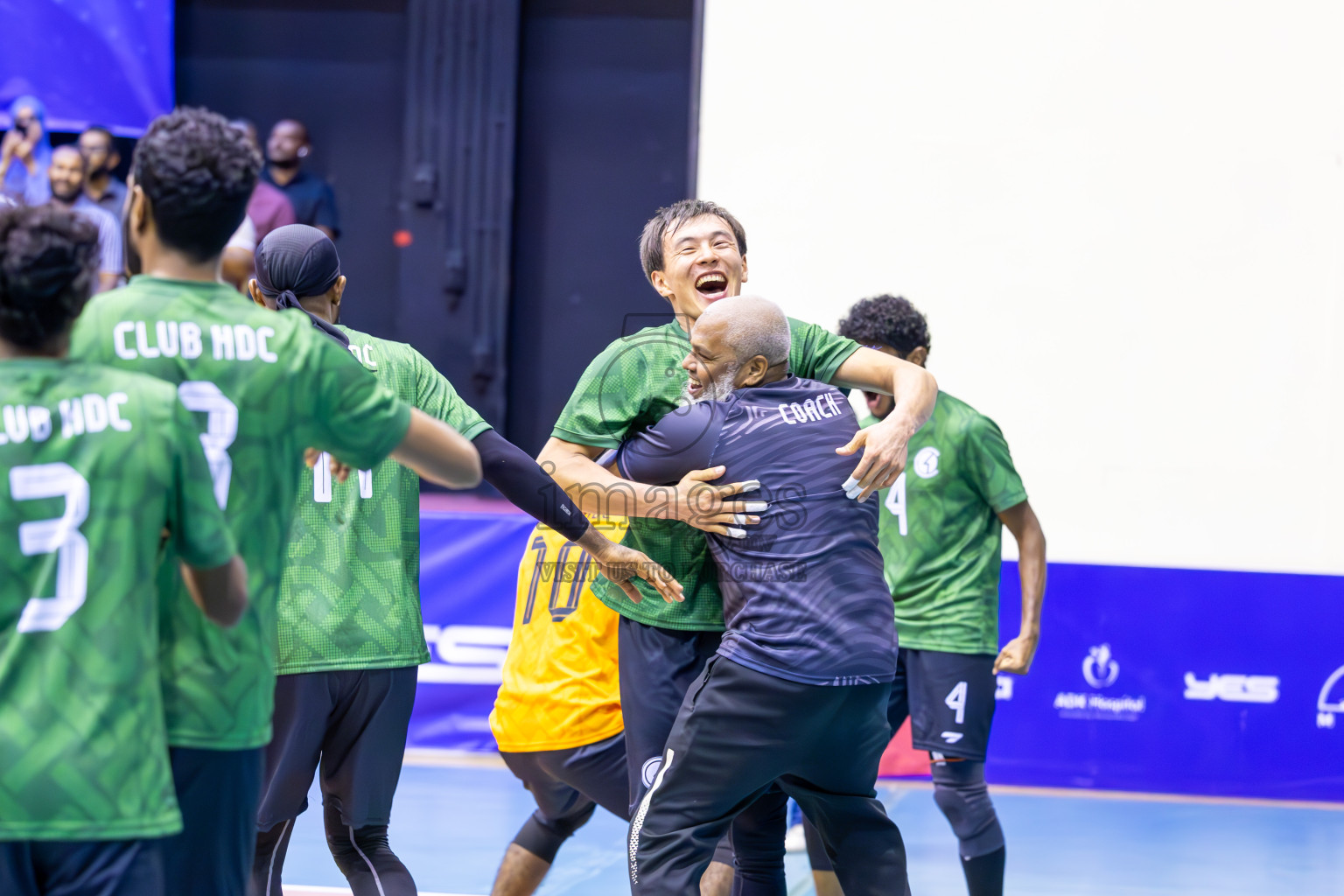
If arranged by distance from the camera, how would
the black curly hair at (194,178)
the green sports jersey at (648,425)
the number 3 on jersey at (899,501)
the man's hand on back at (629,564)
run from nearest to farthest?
the black curly hair at (194,178) < the man's hand on back at (629,564) < the green sports jersey at (648,425) < the number 3 on jersey at (899,501)

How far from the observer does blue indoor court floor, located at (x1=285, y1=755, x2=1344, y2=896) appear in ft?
Answer: 16.2

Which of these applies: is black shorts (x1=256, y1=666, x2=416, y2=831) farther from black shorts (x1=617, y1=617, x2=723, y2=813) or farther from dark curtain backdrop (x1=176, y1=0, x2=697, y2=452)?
dark curtain backdrop (x1=176, y1=0, x2=697, y2=452)

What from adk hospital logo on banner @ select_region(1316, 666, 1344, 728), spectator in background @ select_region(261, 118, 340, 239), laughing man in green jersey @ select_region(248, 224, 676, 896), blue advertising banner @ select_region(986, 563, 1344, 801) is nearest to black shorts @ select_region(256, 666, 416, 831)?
laughing man in green jersey @ select_region(248, 224, 676, 896)

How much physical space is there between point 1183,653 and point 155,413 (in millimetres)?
5921

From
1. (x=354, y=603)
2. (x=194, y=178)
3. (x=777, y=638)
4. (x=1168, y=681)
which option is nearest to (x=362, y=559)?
(x=354, y=603)

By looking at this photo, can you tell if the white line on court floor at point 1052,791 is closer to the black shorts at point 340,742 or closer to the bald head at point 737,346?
the black shorts at point 340,742

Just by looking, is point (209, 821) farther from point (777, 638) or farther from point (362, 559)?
point (777, 638)

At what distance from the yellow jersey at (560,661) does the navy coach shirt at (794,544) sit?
0.73 meters

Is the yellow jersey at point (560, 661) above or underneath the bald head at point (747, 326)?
underneath

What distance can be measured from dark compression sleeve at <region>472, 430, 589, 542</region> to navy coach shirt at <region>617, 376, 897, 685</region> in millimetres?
251

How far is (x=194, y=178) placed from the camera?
6.88ft

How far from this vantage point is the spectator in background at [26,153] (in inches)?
341

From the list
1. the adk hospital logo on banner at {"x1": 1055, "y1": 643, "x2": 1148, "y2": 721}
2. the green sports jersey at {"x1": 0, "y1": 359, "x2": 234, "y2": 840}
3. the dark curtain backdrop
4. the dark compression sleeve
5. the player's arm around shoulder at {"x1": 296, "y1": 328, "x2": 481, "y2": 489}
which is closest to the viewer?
the green sports jersey at {"x1": 0, "y1": 359, "x2": 234, "y2": 840}

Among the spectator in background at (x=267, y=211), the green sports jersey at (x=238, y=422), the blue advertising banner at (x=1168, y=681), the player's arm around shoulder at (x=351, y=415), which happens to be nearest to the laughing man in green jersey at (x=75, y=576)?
the green sports jersey at (x=238, y=422)
